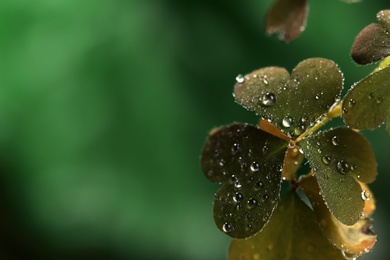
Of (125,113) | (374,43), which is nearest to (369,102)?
(374,43)

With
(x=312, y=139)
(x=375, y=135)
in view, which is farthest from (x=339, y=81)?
(x=375, y=135)

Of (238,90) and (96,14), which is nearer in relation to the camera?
(238,90)

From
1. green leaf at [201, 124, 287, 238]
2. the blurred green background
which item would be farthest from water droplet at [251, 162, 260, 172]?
the blurred green background

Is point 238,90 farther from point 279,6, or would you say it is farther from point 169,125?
point 169,125

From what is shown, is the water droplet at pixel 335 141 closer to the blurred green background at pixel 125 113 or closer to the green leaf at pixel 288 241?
the green leaf at pixel 288 241

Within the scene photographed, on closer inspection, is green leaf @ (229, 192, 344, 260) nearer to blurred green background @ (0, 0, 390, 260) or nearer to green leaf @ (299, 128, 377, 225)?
green leaf @ (299, 128, 377, 225)

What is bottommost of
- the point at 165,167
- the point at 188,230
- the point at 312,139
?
the point at 312,139

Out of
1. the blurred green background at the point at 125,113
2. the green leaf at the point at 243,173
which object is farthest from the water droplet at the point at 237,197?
the blurred green background at the point at 125,113

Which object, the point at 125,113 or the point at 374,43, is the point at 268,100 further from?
the point at 125,113
